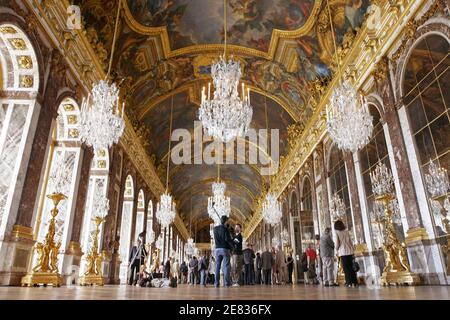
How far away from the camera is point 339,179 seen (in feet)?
33.6

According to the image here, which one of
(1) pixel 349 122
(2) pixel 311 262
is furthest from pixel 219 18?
(2) pixel 311 262

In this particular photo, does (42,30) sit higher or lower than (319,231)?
higher

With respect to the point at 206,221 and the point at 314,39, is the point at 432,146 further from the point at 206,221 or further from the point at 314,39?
the point at 206,221

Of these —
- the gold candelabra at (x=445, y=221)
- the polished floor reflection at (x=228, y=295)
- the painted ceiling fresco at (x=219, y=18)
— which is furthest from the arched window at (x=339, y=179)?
the polished floor reflection at (x=228, y=295)

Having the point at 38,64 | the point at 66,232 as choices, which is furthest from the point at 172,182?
the point at 38,64

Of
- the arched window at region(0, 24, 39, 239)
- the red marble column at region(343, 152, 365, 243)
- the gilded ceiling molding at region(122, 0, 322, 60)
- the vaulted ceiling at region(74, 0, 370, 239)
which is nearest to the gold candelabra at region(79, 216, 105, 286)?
the arched window at region(0, 24, 39, 239)

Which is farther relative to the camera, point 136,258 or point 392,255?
point 136,258

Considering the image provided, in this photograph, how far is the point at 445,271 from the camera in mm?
5297

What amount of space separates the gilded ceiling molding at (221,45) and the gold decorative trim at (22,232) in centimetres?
706

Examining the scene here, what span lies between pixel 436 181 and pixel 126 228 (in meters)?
12.0

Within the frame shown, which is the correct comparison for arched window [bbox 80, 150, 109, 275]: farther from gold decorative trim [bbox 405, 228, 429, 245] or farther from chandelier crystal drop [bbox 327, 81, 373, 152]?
gold decorative trim [bbox 405, 228, 429, 245]

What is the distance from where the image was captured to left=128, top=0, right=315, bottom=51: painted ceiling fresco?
10.3 meters

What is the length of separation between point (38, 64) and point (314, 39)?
332 inches

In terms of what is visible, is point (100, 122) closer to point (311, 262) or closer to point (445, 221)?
point (445, 221)
